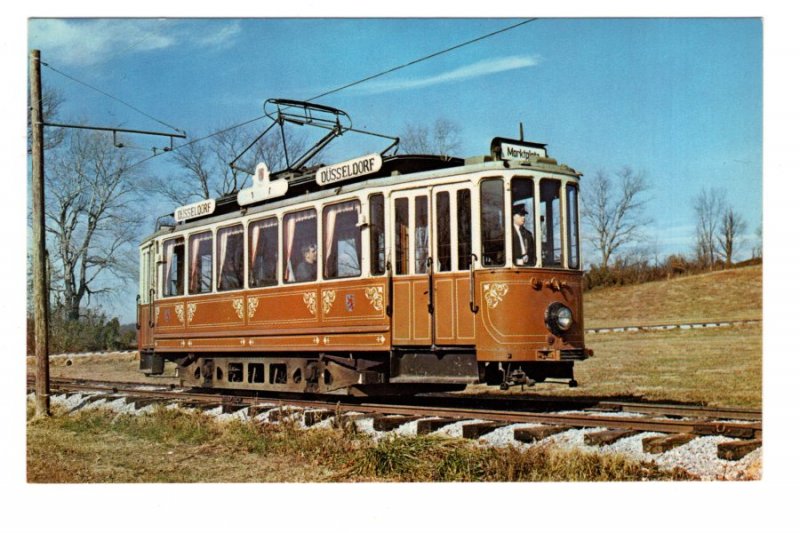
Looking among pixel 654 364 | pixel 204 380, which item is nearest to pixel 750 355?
pixel 654 364

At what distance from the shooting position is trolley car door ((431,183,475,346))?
10.0m

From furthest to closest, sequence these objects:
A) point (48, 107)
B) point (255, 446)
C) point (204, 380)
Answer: point (204, 380) → point (48, 107) → point (255, 446)

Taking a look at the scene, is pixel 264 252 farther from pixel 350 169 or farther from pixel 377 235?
pixel 377 235

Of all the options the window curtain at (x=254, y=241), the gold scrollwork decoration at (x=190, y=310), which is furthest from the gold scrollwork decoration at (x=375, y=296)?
the gold scrollwork decoration at (x=190, y=310)

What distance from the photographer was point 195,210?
14828 millimetres

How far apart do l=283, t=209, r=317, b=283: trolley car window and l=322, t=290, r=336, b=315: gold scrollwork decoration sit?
35 centimetres

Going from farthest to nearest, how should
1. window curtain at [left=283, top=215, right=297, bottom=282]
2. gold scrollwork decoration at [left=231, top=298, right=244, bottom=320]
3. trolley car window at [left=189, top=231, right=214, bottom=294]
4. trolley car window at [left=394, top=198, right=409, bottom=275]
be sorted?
trolley car window at [left=189, top=231, right=214, bottom=294], gold scrollwork decoration at [left=231, top=298, right=244, bottom=320], window curtain at [left=283, top=215, right=297, bottom=282], trolley car window at [left=394, top=198, right=409, bottom=275]

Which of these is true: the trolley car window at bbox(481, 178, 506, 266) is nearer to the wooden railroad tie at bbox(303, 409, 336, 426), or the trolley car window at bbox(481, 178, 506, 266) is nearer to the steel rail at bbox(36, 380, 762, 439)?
the steel rail at bbox(36, 380, 762, 439)

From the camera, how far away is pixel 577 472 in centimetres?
741

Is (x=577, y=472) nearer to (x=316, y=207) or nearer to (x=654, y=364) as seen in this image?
(x=316, y=207)

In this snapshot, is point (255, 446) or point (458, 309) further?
point (458, 309)

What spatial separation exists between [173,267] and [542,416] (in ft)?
27.6

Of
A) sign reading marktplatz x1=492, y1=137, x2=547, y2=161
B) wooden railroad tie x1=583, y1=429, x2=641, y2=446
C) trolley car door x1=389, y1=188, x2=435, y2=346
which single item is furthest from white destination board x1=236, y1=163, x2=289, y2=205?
wooden railroad tie x1=583, y1=429, x2=641, y2=446

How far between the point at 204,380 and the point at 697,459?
9305 millimetres
